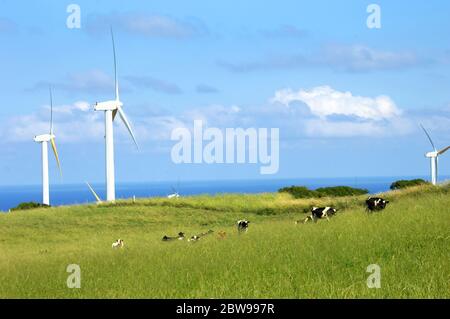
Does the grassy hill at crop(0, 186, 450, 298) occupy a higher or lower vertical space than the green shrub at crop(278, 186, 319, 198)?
lower

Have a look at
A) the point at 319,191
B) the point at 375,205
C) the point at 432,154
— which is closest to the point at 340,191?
the point at 319,191

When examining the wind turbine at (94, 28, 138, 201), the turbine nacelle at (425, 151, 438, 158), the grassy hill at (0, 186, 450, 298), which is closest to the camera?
the grassy hill at (0, 186, 450, 298)

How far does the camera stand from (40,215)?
50469 mm

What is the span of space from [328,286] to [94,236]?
26908 millimetres

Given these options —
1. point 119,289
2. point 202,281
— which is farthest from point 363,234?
point 119,289

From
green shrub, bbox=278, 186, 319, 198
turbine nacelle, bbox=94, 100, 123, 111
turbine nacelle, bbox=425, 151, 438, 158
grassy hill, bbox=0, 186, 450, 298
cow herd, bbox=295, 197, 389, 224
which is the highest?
turbine nacelle, bbox=94, 100, 123, 111

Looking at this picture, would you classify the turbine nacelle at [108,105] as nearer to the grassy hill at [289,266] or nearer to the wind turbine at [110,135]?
the wind turbine at [110,135]

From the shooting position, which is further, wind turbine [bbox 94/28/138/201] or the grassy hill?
wind turbine [bbox 94/28/138/201]

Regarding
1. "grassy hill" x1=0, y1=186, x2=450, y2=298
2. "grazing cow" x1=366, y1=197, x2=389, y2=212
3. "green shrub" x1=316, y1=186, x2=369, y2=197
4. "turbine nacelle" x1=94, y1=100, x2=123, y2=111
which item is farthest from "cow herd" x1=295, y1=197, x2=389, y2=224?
"green shrub" x1=316, y1=186, x2=369, y2=197

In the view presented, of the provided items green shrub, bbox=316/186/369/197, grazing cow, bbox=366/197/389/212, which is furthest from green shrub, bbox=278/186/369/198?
grazing cow, bbox=366/197/389/212

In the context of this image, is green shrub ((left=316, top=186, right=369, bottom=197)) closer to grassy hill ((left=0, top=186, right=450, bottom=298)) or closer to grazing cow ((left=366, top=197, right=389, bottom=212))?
grazing cow ((left=366, top=197, right=389, bottom=212))

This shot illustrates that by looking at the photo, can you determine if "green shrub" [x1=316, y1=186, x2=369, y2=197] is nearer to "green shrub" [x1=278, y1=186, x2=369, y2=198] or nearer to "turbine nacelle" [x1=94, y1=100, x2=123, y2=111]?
"green shrub" [x1=278, y1=186, x2=369, y2=198]

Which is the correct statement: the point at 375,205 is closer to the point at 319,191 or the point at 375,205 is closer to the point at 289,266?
the point at 289,266

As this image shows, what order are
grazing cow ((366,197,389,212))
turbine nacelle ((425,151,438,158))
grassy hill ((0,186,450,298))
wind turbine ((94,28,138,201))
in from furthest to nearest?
turbine nacelle ((425,151,438,158)), wind turbine ((94,28,138,201)), grazing cow ((366,197,389,212)), grassy hill ((0,186,450,298))
